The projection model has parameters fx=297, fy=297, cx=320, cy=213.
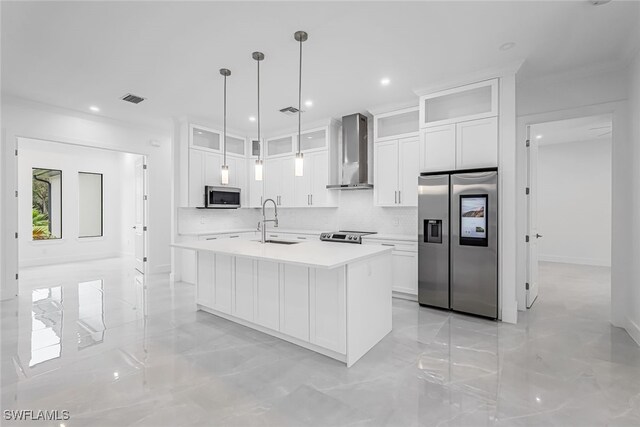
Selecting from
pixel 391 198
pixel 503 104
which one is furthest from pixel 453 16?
pixel 391 198

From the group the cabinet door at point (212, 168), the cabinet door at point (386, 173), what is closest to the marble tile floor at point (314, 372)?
the cabinet door at point (386, 173)

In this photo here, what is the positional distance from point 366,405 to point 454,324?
74.1 inches

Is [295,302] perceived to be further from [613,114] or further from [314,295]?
[613,114]

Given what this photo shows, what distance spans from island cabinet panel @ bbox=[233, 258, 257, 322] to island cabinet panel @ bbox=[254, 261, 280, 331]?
0.28 ft

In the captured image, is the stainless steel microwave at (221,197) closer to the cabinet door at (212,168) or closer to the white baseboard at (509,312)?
the cabinet door at (212,168)

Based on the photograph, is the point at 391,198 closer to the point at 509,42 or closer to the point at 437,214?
the point at 437,214

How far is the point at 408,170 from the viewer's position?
4.49 m

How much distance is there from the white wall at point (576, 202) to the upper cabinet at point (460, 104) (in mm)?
4876

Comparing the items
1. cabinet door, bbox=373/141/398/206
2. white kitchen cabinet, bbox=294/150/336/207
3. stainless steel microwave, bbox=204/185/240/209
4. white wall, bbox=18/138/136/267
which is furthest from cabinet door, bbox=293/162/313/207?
white wall, bbox=18/138/136/267

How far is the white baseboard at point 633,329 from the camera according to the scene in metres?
2.87

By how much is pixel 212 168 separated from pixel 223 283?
9.63 feet

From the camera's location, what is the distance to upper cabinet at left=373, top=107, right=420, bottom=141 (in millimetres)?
4641

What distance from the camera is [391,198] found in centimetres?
467

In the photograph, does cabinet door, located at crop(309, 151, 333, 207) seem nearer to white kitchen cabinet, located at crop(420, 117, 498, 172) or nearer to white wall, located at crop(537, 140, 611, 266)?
white kitchen cabinet, located at crop(420, 117, 498, 172)
